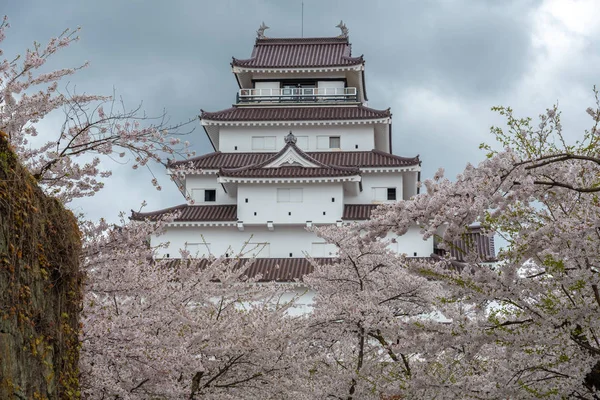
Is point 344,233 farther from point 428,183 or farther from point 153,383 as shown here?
point 428,183

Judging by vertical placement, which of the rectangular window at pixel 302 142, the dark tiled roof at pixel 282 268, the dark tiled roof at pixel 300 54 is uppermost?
the dark tiled roof at pixel 300 54

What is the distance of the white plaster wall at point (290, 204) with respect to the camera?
38.5 m

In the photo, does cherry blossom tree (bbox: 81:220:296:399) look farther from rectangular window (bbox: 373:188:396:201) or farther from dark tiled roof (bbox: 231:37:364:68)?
dark tiled roof (bbox: 231:37:364:68)

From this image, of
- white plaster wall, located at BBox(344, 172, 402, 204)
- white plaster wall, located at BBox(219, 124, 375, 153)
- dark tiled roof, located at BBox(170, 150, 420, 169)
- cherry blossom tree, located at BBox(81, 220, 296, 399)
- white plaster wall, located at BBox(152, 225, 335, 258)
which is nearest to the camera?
cherry blossom tree, located at BBox(81, 220, 296, 399)

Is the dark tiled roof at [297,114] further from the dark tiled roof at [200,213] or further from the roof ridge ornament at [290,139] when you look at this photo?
the dark tiled roof at [200,213]

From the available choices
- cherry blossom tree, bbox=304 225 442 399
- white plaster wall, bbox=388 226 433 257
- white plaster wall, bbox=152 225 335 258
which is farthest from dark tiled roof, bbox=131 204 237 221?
cherry blossom tree, bbox=304 225 442 399

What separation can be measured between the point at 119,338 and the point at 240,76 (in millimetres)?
34952

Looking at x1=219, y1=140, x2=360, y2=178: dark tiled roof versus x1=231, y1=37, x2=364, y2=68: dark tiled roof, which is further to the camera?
x1=231, y1=37, x2=364, y2=68: dark tiled roof

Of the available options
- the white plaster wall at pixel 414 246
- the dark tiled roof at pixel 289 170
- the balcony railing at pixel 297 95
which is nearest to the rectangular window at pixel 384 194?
the white plaster wall at pixel 414 246

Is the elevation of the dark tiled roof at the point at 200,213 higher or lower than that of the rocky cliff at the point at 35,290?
higher

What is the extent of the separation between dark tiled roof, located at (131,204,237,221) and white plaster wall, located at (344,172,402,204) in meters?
5.69

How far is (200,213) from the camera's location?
39156mm

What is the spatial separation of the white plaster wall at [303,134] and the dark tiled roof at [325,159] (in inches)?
26.3

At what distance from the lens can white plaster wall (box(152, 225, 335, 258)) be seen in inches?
1512
